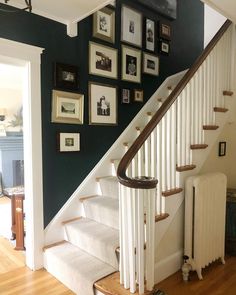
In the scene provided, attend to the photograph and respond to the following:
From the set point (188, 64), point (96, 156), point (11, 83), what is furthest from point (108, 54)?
point (11, 83)

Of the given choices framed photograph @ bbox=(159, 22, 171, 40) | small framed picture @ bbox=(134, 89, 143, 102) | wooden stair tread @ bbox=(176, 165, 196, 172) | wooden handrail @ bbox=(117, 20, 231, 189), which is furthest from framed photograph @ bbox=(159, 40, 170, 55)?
wooden stair tread @ bbox=(176, 165, 196, 172)

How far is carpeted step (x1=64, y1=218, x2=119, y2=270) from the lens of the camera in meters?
2.20

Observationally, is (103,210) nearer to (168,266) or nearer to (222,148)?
(168,266)

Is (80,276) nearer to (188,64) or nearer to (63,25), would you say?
(63,25)

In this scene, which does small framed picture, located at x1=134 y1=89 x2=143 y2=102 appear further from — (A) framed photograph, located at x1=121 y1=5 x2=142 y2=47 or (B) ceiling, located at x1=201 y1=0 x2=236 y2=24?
(B) ceiling, located at x1=201 y1=0 x2=236 y2=24

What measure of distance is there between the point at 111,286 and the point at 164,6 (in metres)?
3.71

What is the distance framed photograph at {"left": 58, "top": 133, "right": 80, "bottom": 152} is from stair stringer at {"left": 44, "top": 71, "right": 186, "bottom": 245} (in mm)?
378

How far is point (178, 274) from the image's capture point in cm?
246

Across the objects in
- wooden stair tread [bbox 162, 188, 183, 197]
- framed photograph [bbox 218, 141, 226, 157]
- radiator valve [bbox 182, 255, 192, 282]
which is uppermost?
framed photograph [bbox 218, 141, 226, 157]

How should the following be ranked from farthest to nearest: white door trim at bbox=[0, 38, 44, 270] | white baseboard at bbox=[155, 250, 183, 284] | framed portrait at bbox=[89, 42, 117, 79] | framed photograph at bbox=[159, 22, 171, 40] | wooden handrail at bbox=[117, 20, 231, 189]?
framed photograph at bbox=[159, 22, 171, 40], framed portrait at bbox=[89, 42, 117, 79], white door trim at bbox=[0, 38, 44, 270], white baseboard at bbox=[155, 250, 183, 284], wooden handrail at bbox=[117, 20, 231, 189]

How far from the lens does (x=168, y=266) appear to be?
242 cm

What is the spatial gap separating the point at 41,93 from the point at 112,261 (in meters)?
1.69

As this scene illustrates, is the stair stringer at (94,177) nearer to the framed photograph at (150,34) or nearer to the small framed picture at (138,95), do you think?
the small framed picture at (138,95)

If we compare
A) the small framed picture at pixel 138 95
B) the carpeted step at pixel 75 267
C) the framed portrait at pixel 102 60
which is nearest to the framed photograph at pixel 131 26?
the framed portrait at pixel 102 60
